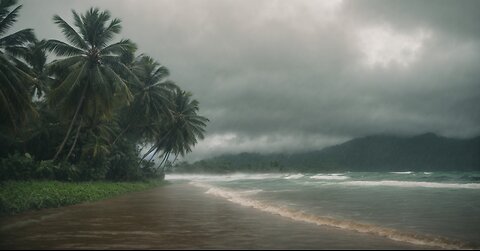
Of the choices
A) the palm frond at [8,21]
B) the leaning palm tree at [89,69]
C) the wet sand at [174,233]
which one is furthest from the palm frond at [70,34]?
the wet sand at [174,233]

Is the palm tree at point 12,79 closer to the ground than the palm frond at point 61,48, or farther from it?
closer to the ground

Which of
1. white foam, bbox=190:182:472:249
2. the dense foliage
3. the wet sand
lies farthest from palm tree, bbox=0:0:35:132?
white foam, bbox=190:182:472:249

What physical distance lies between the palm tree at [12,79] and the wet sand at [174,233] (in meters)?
5.37

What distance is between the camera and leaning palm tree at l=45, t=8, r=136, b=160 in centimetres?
2416

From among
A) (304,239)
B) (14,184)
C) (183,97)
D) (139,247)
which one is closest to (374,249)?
(304,239)

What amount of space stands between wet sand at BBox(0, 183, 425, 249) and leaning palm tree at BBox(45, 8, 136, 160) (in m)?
11.7

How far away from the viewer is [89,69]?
82.0 ft

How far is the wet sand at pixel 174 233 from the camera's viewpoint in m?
8.24

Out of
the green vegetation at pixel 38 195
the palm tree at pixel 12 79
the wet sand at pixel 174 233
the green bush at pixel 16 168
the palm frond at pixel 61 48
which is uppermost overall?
the palm frond at pixel 61 48

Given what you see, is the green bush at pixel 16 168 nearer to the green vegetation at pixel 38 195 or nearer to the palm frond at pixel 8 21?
the green vegetation at pixel 38 195

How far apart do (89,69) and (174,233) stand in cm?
1822

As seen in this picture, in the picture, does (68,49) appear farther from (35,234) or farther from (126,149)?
(35,234)

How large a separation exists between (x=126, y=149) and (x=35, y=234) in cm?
2794

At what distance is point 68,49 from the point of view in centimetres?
2498
